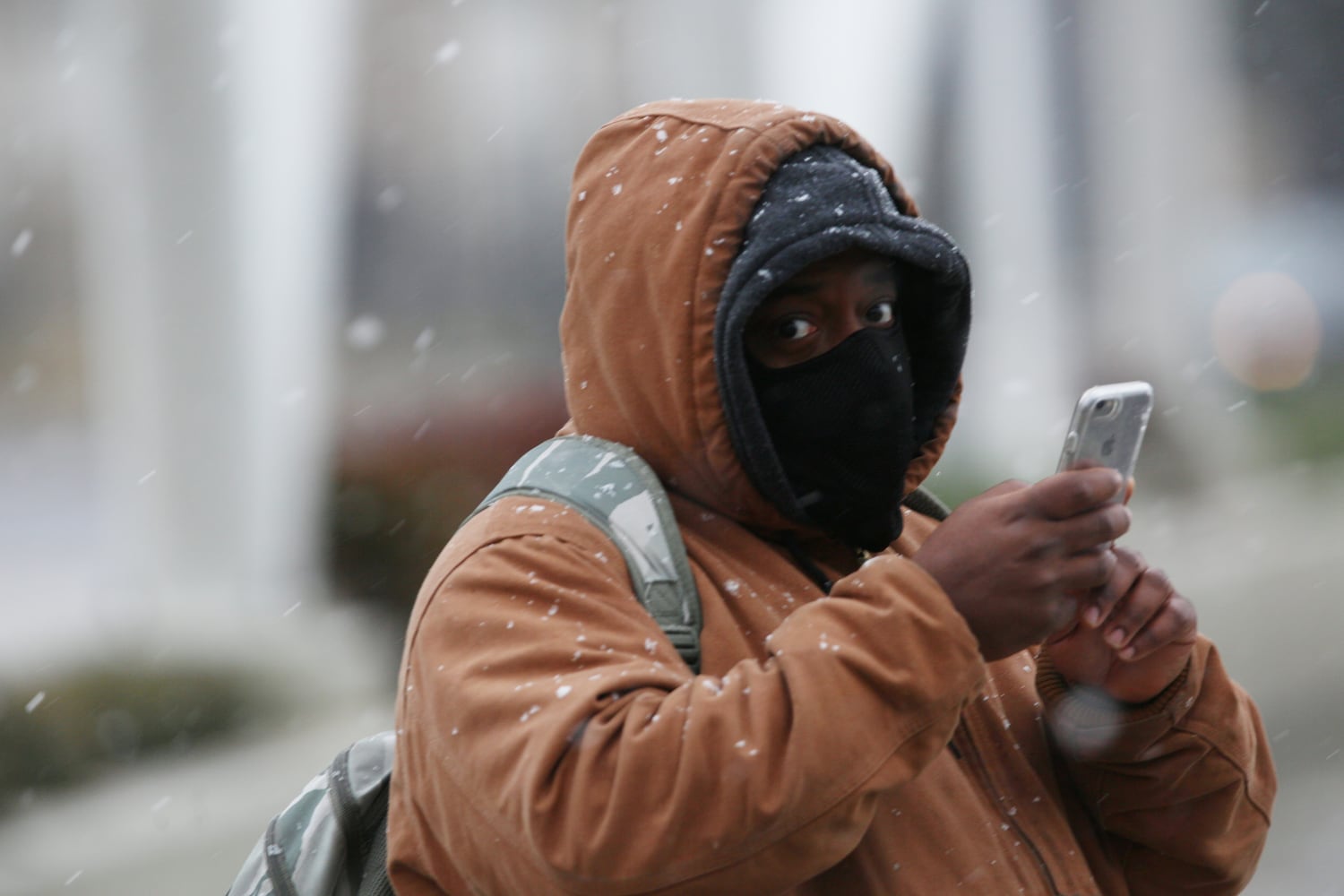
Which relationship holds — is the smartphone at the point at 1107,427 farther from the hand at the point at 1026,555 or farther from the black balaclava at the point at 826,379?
the black balaclava at the point at 826,379

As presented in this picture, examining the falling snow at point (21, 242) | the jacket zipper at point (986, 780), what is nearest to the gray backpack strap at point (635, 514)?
the jacket zipper at point (986, 780)

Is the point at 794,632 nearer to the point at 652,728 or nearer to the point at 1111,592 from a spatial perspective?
the point at 652,728

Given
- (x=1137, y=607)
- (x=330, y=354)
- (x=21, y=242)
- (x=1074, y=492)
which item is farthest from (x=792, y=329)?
(x=21, y=242)

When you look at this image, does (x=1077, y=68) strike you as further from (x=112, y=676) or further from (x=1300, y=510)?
(x=112, y=676)

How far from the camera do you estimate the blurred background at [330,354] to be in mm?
5105

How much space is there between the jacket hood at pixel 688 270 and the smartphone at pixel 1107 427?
1.01ft

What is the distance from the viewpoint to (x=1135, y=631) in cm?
161

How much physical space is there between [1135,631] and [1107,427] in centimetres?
25

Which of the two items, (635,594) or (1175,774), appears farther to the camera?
(1175,774)

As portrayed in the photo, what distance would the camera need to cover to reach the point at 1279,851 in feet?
16.6

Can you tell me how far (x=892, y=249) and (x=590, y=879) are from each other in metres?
0.84

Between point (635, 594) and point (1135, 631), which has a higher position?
point (635, 594)

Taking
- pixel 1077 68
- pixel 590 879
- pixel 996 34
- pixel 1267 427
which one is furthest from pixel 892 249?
pixel 1267 427

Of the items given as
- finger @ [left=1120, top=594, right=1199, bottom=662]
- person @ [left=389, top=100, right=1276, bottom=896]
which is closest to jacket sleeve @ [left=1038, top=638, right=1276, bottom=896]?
person @ [left=389, top=100, right=1276, bottom=896]
